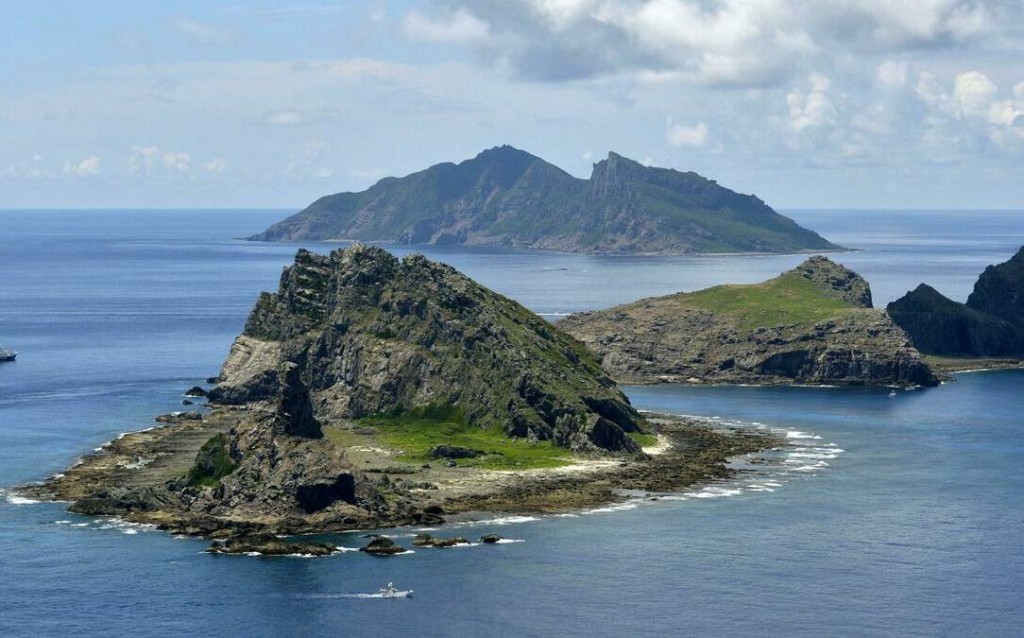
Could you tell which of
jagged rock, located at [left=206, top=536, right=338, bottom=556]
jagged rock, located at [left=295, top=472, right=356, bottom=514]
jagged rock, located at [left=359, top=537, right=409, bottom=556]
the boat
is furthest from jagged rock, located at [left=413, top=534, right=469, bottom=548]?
the boat

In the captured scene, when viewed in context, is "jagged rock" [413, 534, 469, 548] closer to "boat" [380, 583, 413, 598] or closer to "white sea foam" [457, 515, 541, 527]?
"white sea foam" [457, 515, 541, 527]

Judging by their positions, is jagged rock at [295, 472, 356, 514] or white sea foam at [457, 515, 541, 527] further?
white sea foam at [457, 515, 541, 527]

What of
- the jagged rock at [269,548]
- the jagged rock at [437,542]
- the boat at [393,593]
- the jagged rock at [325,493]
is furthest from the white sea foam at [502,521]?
the boat at [393,593]

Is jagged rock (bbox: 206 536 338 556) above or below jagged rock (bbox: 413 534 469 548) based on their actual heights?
below

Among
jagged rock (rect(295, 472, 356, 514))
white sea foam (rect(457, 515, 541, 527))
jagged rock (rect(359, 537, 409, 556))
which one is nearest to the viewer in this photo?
jagged rock (rect(359, 537, 409, 556))

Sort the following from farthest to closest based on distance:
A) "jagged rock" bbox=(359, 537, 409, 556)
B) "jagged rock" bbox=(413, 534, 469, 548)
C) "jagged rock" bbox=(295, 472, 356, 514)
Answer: "jagged rock" bbox=(295, 472, 356, 514) < "jagged rock" bbox=(413, 534, 469, 548) < "jagged rock" bbox=(359, 537, 409, 556)

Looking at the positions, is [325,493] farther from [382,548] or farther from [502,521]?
[502,521]

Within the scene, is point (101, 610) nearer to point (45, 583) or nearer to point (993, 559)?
point (45, 583)

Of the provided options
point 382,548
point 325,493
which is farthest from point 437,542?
point 325,493
